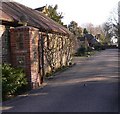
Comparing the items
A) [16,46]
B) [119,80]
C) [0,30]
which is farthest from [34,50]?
[119,80]

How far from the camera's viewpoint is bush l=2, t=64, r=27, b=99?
48.5 ft

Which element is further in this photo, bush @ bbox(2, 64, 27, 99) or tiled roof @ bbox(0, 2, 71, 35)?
tiled roof @ bbox(0, 2, 71, 35)

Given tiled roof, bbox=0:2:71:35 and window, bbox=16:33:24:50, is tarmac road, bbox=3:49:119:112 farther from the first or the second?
tiled roof, bbox=0:2:71:35

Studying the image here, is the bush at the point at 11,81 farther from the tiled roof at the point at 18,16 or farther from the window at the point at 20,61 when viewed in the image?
the tiled roof at the point at 18,16

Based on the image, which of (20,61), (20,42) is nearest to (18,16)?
(20,42)

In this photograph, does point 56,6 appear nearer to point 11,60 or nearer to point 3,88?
point 11,60

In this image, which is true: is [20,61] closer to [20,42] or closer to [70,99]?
[20,42]

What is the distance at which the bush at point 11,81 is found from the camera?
48.5 ft

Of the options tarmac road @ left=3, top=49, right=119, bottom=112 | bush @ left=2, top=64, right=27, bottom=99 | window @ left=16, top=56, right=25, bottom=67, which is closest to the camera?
tarmac road @ left=3, top=49, right=119, bottom=112

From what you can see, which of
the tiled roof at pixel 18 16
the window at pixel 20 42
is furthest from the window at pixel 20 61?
the tiled roof at pixel 18 16

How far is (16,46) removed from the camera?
58.5 ft

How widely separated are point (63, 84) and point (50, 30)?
7530mm

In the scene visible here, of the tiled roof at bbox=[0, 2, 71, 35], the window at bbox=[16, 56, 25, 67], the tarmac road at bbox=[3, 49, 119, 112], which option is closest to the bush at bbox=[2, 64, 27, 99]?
the tarmac road at bbox=[3, 49, 119, 112]

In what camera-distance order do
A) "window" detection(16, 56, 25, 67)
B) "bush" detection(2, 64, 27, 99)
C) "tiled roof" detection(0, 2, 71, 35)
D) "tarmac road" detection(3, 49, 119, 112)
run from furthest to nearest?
"tiled roof" detection(0, 2, 71, 35), "window" detection(16, 56, 25, 67), "bush" detection(2, 64, 27, 99), "tarmac road" detection(3, 49, 119, 112)
